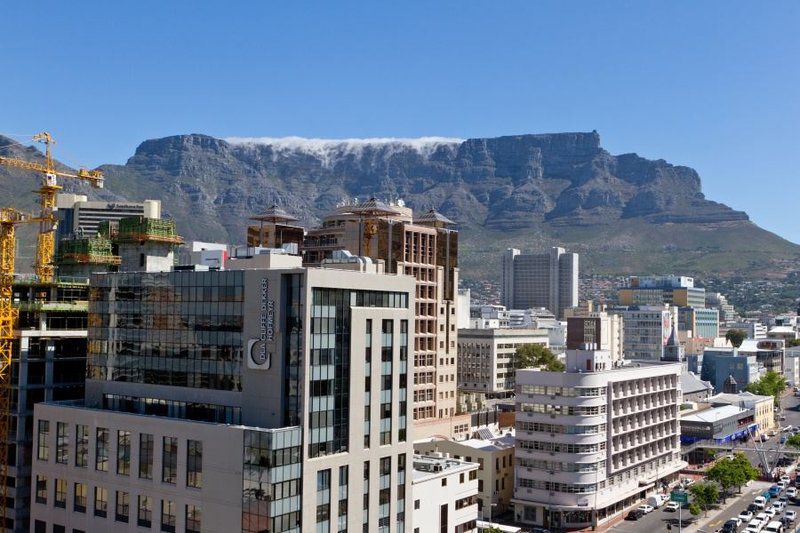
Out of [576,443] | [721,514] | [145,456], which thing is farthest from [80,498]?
[721,514]

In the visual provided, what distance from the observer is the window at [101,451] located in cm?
7862

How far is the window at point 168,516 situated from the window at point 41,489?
17.5 meters

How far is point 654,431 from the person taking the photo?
472ft

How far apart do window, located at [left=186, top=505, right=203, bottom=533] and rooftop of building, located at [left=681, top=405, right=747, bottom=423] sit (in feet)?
444

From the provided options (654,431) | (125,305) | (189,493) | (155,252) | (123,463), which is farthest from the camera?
(654,431)

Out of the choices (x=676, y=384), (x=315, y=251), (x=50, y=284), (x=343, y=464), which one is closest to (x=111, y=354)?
(x=50, y=284)

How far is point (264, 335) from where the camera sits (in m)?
73.5

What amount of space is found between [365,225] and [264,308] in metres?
84.8

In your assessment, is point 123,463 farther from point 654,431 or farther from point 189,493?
point 654,431

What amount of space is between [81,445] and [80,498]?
516 centimetres

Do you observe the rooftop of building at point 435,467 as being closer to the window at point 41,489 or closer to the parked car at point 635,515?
the parked car at point 635,515

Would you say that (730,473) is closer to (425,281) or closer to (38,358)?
(425,281)

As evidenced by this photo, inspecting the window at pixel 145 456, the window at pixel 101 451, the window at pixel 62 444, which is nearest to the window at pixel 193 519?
the window at pixel 145 456

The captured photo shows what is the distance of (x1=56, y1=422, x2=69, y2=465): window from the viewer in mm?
82062
